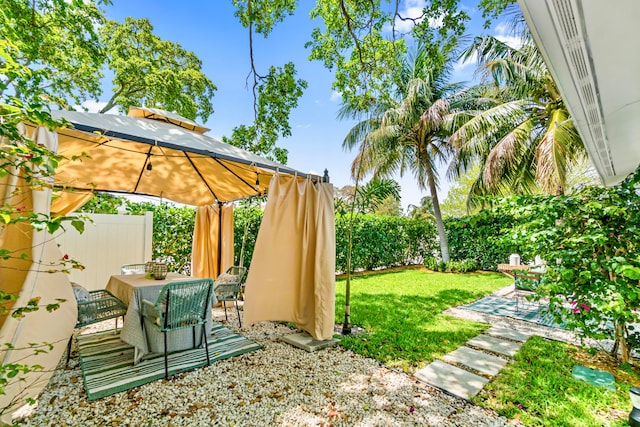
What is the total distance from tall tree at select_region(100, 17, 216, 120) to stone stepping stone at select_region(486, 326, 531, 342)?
1119 centimetres

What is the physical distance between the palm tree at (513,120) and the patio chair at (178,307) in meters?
8.03

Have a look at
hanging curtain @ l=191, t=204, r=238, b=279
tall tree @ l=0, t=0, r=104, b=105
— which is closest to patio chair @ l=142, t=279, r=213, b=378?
hanging curtain @ l=191, t=204, r=238, b=279

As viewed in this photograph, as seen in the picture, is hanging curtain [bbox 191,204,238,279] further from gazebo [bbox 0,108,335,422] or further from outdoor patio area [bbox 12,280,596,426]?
outdoor patio area [bbox 12,280,596,426]

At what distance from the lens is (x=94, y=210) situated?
6.00 metres

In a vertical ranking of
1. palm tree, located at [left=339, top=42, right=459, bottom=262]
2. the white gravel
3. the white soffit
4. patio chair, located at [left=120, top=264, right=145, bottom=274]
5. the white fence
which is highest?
palm tree, located at [left=339, top=42, right=459, bottom=262]

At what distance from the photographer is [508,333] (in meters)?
4.39

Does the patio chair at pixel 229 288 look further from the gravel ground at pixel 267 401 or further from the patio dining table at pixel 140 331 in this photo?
the gravel ground at pixel 267 401

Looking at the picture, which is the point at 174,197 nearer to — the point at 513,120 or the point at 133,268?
the point at 133,268

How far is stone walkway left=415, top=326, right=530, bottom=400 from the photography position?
9.48 feet

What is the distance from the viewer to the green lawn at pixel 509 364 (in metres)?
2.48

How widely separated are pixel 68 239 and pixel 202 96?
8.08 meters

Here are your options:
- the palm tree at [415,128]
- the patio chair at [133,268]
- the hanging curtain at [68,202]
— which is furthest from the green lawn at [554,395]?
the palm tree at [415,128]

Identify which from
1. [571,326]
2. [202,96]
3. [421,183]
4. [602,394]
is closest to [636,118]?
[571,326]

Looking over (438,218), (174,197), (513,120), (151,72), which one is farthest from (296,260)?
(151,72)
